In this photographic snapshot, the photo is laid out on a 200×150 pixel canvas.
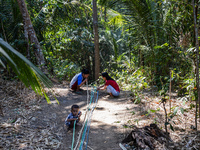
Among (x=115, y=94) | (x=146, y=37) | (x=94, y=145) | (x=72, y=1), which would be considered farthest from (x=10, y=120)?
(x=72, y=1)

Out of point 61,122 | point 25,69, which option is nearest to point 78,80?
point 61,122

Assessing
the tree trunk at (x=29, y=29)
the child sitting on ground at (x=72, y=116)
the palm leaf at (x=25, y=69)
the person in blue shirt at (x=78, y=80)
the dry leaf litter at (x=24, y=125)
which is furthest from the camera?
the tree trunk at (x=29, y=29)

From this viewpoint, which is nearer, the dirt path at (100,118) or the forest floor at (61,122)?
the forest floor at (61,122)

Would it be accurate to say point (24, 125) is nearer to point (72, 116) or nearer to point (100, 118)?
point (72, 116)

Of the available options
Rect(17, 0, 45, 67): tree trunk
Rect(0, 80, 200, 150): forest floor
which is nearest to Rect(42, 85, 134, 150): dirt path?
Rect(0, 80, 200, 150): forest floor

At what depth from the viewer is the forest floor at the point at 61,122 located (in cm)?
284

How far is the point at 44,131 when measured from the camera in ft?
10.7

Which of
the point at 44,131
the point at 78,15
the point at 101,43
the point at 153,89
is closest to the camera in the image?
the point at 44,131

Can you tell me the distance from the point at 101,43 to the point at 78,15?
391cm

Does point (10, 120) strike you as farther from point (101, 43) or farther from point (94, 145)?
point (101, 43)

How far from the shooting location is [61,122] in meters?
3.82

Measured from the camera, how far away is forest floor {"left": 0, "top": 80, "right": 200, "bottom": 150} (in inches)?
112

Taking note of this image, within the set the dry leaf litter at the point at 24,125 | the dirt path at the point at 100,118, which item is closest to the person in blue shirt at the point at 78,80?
the dirt path at the point at 100,118

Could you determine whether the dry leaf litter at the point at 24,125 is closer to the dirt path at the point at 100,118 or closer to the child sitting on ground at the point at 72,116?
the dirt path at the point at 100,118
